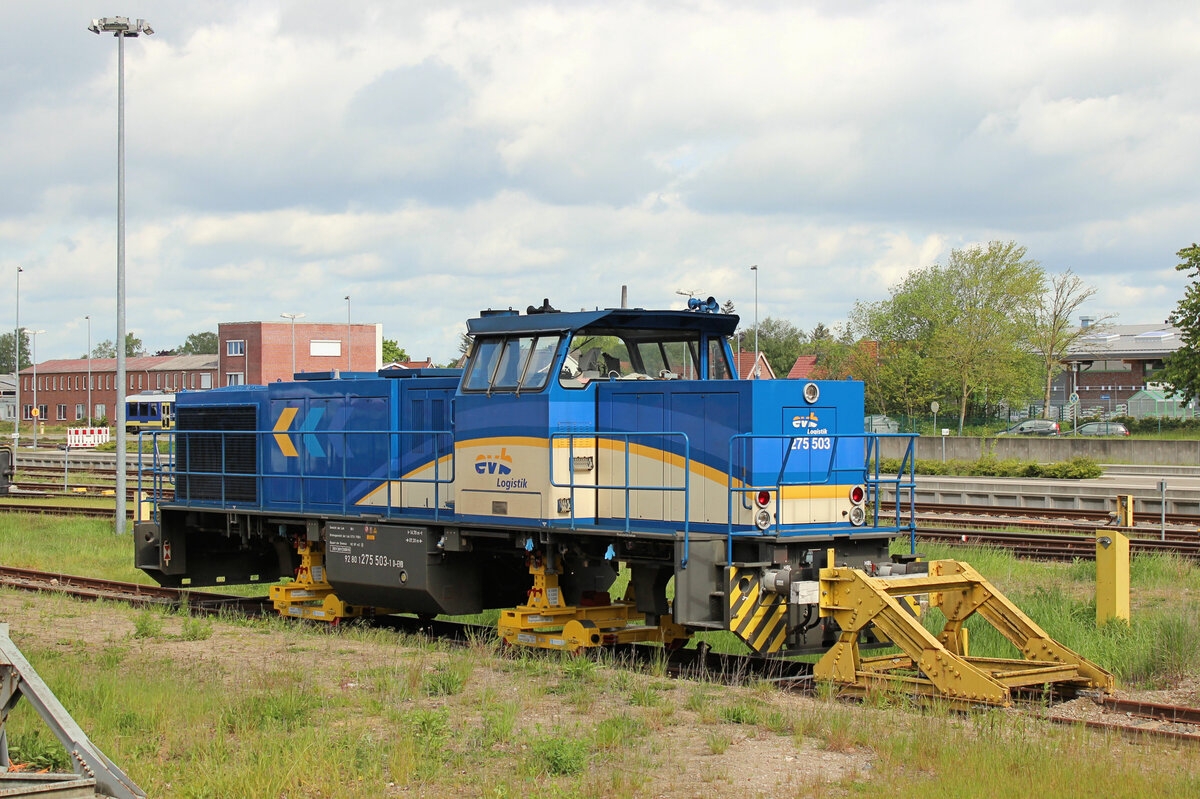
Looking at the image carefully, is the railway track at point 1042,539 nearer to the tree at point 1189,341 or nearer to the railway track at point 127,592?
the railway track at point 127,592

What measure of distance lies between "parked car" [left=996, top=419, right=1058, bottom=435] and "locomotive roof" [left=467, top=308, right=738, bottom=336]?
45.4m

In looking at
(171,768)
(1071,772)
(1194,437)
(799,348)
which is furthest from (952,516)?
(799,348)

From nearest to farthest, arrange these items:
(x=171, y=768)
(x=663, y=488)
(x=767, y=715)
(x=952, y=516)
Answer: (x=171, y=768) < (x=767, y=715) < (x=663, y=488) < (x=952, y=516)

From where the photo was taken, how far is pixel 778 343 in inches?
4648

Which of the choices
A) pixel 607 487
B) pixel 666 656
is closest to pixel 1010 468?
pixel 666 656

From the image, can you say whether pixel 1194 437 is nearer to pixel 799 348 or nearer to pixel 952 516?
pixel 952 516

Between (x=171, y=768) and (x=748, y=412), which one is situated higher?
(x=748, y=412)

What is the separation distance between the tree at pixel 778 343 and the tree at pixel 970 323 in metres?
31.3

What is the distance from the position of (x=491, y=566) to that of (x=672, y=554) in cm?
298

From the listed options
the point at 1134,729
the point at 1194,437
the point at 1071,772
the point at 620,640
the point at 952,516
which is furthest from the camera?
the point at 1194,437

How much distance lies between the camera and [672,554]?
10.1m

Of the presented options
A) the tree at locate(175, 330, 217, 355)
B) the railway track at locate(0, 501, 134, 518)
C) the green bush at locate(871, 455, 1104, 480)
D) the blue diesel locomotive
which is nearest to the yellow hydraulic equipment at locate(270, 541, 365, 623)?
the blue diesel locomotive

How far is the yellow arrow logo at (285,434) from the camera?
1406 cm

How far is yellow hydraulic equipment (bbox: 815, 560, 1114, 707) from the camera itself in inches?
334
